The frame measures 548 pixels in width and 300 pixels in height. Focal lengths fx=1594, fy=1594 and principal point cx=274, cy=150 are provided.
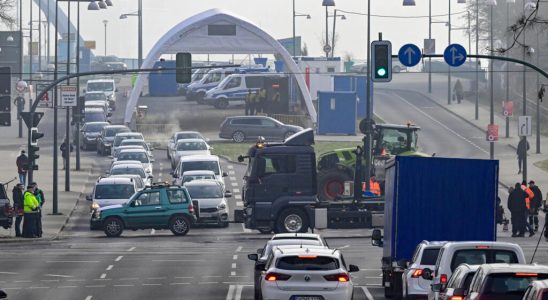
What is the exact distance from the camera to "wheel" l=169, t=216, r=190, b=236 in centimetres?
4819

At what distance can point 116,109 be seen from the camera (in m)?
102

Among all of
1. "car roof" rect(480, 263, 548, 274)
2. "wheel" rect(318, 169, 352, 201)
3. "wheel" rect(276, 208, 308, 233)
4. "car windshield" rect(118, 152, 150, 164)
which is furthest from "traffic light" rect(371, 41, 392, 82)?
"car windshield" rect(118, 152, 150, 164)

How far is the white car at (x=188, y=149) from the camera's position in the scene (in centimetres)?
6638

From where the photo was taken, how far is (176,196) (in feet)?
158

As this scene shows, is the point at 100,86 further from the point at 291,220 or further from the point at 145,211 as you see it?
the point at 291,220

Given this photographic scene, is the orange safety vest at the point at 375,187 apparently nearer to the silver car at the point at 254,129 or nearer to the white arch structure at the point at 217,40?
the silver car at the point at 254,129

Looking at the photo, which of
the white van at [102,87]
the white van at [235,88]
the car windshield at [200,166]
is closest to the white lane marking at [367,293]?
the car windshield at [200,166]

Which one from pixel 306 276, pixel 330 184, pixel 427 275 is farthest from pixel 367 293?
pixel 330 184

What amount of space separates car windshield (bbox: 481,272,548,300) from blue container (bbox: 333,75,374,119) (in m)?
69.7

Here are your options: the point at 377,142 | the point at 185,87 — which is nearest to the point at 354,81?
the point at 185,87

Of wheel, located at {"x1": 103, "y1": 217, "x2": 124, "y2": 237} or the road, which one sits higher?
wheel, located at {"x1": 103, "y1": 217, "x2": 124, "y2": 237}

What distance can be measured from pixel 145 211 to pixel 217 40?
41926 millimetres

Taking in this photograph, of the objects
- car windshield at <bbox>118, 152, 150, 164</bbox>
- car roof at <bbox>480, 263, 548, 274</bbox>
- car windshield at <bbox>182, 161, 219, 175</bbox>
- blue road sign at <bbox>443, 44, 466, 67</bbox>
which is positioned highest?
blue road sign at <bbox>443, 44, 466, 67</bbox>

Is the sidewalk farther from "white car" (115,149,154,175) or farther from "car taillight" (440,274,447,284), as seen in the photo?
"car taillight" (440,274,447,284)
